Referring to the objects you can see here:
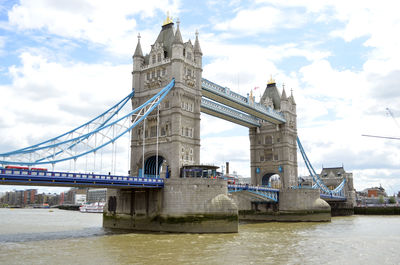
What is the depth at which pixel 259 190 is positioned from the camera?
2263 inches

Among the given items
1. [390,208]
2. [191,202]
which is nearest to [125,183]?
[191,202]

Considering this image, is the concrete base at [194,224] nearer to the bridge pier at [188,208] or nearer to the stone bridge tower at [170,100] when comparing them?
the bridge pier at [188,208]

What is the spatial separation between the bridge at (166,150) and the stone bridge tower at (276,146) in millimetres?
396

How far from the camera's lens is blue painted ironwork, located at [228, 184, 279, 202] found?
50.2m

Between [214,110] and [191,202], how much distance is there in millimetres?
21511

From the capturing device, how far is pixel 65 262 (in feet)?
72.3

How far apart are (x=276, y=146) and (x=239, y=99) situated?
17.1m

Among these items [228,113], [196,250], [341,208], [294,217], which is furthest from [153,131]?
[341,208]

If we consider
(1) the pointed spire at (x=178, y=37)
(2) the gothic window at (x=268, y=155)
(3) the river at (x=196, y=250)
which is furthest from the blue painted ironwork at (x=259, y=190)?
(1) the pointed spire at (x=178, y=37)

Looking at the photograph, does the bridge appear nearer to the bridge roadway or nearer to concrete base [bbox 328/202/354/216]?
→ the bridge roadway

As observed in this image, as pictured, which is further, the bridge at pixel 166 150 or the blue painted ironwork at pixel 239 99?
the blue painted ironwork at pixel 239 99

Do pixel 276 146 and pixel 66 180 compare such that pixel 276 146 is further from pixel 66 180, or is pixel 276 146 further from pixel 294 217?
pixel 66 180

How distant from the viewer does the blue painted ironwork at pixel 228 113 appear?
184 feet

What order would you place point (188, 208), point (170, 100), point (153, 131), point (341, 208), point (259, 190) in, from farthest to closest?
1. point (341, 208)
2. point (259, 190)
3. point (153, 131)
4. point (170, 100)
5. point (188, 208)
